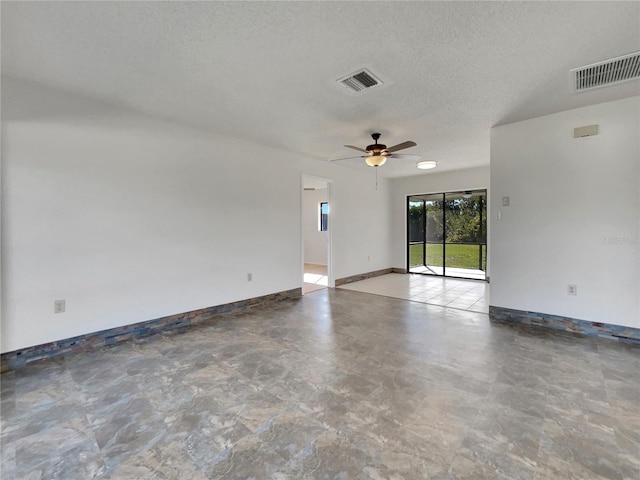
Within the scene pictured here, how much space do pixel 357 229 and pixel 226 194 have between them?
3.49m

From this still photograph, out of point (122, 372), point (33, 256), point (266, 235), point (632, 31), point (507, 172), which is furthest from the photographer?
point (266, 235)

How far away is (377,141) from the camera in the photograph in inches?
175

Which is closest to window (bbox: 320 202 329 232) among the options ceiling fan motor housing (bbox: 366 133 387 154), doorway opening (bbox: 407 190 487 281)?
doorway opening (bbox: 407 190 487 281)

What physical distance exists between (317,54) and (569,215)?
3.46 metres

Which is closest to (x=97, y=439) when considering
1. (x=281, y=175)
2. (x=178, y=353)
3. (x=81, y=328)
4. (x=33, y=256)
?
(x=178, y=353)

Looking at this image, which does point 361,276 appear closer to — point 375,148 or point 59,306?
point 375,148

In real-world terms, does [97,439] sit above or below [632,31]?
below

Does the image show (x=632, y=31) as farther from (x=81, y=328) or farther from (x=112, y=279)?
(x=81, y=328)

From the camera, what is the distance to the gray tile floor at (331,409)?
4.86 ft

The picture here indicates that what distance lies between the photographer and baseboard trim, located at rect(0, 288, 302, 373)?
2600 millimetres

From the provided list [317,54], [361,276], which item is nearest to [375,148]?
[317,54]

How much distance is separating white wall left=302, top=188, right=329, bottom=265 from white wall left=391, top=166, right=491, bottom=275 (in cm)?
249

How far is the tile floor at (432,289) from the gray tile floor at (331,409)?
4.80ft

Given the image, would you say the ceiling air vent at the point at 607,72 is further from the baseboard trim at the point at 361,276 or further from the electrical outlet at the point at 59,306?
the electrical outlet at the point at 59,306
